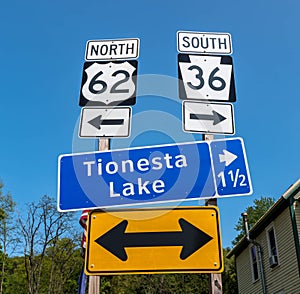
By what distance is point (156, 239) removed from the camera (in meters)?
3.02

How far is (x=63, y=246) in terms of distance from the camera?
34.3 metres

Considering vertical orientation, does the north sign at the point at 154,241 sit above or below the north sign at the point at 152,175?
below

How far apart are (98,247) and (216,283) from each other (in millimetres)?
1004

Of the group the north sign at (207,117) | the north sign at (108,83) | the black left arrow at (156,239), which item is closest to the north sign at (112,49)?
the north sign at (108,83)

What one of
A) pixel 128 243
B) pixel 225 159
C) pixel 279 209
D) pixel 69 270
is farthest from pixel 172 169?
pixel 69 270

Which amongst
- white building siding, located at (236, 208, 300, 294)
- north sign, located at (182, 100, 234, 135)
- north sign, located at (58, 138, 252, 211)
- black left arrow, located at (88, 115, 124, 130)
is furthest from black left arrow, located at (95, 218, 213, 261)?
white building siding, located at (236, 208, 300, 294)

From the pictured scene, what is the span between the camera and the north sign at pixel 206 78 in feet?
12.8

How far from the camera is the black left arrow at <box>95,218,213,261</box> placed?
2984 mm

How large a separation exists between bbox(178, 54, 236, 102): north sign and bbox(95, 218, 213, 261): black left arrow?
1408 millimetres

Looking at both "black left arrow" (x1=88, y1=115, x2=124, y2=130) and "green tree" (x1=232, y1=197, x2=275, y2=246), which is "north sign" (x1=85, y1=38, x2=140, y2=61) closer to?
"black left arrow" (x1=88, y1=115, x2=124, y2=130)

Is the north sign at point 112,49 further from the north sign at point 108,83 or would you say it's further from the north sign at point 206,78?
the north sign at point 206,78

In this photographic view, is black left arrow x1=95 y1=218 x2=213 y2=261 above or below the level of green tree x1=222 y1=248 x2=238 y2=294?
below

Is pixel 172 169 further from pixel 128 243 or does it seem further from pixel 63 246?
pixel 63 246

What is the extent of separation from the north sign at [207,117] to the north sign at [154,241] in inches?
34.7
